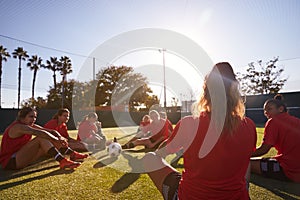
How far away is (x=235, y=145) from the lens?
155 cm

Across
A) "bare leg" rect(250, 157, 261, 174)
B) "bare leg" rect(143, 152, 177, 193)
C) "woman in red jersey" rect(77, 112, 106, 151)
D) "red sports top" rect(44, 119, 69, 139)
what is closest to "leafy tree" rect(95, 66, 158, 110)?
"woman in red jersey" rect(77, 112, 106, 151)

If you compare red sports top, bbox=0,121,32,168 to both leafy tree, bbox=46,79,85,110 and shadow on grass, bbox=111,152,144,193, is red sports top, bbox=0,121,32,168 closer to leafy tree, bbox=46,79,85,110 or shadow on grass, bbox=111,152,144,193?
shadow on grass, bbox=111,152,144,193

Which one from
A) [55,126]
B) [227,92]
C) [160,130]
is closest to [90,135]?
[55,126]

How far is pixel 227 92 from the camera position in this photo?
1.67 metres

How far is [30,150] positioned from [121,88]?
37.7 m

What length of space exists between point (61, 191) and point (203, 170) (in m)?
2.36

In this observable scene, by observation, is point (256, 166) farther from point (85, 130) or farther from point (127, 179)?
point (85, 130)

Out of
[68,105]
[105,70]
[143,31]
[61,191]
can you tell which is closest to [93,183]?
[61,191]

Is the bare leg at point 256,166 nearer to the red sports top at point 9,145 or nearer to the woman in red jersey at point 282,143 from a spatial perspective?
the woman in red jersey at point 282,143

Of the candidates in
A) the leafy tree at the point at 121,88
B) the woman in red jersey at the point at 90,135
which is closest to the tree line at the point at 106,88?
the leafy tree at the point at 121,88

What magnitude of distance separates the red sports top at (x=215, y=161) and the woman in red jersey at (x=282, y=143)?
2.26 meters

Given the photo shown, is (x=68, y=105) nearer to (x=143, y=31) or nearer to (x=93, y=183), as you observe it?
(x=143, y=31)

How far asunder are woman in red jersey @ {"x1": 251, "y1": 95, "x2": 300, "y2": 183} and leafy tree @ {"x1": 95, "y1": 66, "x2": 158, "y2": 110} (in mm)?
33917

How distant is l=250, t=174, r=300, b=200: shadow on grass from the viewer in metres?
3.08
